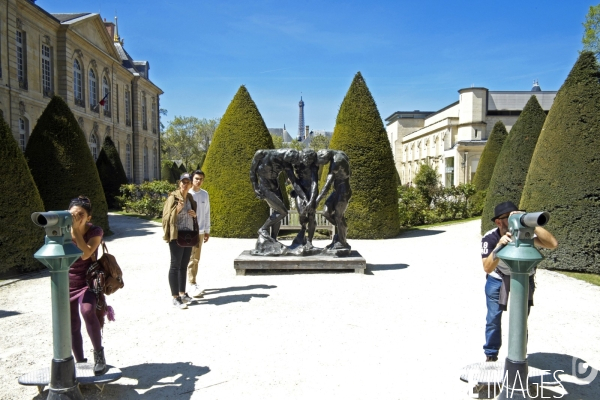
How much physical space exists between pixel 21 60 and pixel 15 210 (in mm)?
17439

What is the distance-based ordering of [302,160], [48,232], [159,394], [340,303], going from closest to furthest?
1. [48,232]
2. [159,394]
3. [340,303]
4. [302,160]

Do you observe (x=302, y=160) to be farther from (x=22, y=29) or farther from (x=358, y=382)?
(x=22, y=29)

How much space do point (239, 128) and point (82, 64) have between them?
1960 centimetres

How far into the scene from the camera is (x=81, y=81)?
2845 centimetres

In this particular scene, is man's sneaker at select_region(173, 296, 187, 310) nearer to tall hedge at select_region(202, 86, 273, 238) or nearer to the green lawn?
the green lawn

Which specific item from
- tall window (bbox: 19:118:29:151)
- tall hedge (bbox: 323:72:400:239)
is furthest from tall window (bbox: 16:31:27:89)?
tall hedge (bbox: 323:72:400:239)

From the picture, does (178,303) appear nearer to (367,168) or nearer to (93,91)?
(367,168)

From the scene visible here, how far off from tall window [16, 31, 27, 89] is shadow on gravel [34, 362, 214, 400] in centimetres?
2223

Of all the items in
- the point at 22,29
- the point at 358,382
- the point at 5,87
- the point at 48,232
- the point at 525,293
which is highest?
the point at 22,29

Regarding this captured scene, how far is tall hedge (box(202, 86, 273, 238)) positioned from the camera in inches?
520

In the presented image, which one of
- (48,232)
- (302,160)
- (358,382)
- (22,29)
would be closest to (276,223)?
(302,160)

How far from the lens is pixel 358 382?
3746mm

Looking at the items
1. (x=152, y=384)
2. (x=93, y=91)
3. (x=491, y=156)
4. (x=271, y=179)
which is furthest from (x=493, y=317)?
(x=93, y=91)

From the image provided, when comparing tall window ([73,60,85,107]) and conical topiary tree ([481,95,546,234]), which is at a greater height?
tall window ([73,60,85,107])
